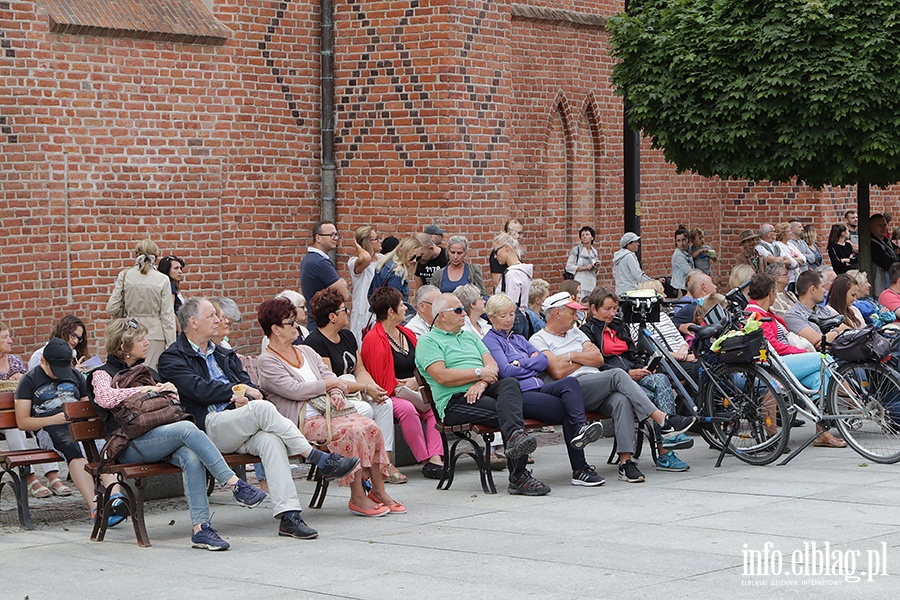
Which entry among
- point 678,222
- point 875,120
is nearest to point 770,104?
point 875,120

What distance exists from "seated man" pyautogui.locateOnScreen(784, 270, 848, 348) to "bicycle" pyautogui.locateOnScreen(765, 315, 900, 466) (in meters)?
1.36

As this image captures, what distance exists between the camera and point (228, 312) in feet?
34.9

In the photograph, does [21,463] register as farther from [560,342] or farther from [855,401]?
[855,401]

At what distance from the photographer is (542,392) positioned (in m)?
10.2

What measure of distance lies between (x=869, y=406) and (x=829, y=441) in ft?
3.22

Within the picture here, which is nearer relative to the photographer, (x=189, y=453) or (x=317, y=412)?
(x=189, y=453)

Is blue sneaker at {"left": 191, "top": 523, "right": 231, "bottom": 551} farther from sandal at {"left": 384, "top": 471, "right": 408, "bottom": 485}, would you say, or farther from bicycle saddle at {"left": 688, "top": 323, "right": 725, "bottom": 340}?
bicycle saddle at {"left": 688, "top": 323, "right": 725, "bottom": 340}

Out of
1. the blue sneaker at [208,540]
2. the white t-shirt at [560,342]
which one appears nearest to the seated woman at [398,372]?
the white t-shirt at [560,342]

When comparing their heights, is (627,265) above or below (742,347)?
above

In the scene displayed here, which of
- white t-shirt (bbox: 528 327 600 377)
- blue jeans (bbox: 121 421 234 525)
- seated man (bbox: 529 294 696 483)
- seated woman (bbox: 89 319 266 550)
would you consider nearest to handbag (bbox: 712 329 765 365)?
seated man (bbox: 529 294 696 483)

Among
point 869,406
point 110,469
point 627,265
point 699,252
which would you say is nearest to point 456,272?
point 869,406

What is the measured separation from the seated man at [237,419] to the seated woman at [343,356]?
3.97 feet

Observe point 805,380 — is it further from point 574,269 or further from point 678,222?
point 678,222

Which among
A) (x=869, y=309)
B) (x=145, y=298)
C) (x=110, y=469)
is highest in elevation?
(x=145, y=298)
